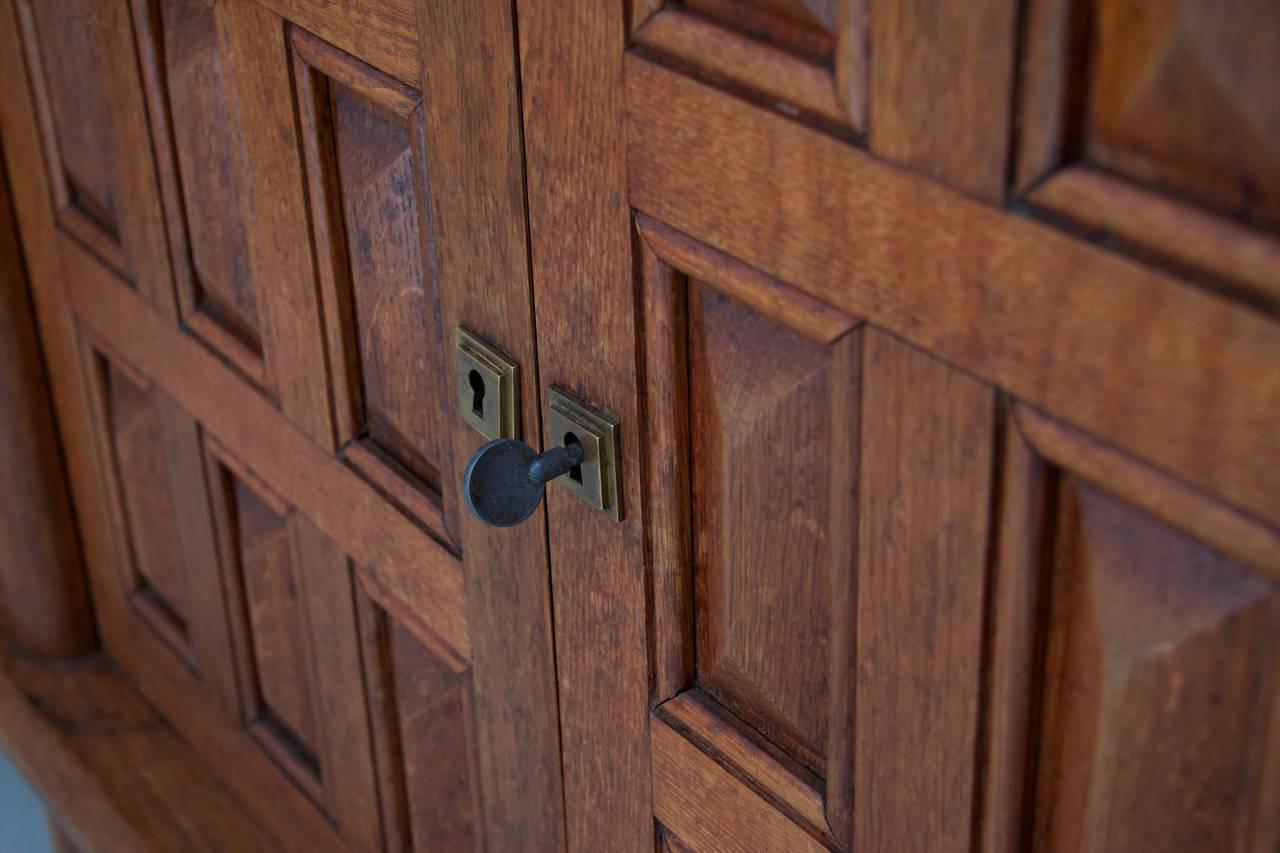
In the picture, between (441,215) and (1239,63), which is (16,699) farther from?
(1239,63)

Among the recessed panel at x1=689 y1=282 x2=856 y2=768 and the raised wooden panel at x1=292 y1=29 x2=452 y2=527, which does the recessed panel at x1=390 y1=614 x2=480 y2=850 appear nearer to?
the raised wooden panel at x1=292 y1=29 x2=452 y2=527

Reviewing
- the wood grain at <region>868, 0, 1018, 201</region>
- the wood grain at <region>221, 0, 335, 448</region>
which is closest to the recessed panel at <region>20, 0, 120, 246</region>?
the wood grain at <region>221, 0, 335, 448</region>

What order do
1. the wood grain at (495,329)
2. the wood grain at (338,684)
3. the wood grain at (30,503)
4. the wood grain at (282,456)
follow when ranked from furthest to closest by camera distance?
1. the wood grain at (30,503)
2. the wood grain at (338,684)
3. the wood grain at (282,456)
4. the wood grain at (495,329)

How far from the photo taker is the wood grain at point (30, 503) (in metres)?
1.61

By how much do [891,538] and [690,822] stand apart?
30 cm

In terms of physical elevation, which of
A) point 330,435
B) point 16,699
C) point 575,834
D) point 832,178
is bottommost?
point 16,699

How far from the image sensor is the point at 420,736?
123 centimetres

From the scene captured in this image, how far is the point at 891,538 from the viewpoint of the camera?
2.36ft

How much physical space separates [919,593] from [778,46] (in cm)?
24

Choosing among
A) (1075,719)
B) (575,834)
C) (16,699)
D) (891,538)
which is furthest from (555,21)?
(16,699)

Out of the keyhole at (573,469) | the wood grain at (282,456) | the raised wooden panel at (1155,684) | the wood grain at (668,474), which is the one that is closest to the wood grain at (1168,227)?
the raised wooden panel at (1155,684)

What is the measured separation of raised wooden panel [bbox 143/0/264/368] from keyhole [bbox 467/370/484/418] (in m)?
0.31

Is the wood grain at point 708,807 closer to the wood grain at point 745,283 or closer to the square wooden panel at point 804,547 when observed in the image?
the square wooden panel at point 804,547

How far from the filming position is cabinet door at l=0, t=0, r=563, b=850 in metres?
0.96
